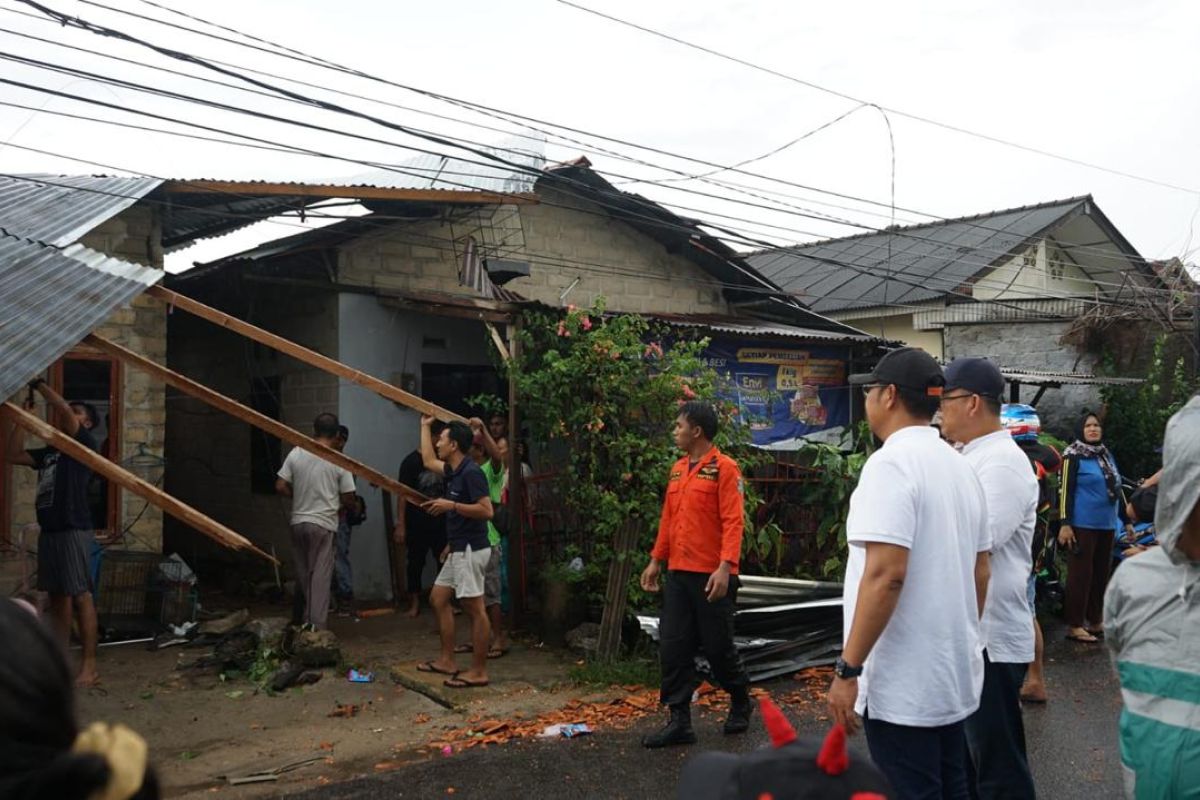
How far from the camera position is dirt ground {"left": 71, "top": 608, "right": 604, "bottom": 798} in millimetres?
5566

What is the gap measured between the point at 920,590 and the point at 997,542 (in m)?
1.11

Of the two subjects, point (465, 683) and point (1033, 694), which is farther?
point (465, 683)

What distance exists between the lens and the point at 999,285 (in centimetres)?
1834

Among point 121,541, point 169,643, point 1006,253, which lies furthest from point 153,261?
point 1006,253

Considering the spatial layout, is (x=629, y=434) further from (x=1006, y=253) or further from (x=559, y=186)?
(x=1006, y=253)

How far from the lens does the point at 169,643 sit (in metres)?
8.25

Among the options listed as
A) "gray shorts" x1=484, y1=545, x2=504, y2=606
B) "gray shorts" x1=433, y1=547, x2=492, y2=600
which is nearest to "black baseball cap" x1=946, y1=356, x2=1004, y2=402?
"gray shorts" x1=433, y1=547, x2=492, y2=600

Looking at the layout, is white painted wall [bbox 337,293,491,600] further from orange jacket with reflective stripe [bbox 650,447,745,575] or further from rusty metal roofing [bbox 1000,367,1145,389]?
rusty metal roofing [bbox 1000,367,1145,389]

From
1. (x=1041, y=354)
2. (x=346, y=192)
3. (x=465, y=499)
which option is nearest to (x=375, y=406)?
(x=346, y=192)

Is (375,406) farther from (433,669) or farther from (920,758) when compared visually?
(920,758)

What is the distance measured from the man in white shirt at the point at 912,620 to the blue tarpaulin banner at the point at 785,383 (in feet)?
23.9

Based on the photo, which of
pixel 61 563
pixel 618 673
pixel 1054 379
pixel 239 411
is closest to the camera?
pixel 239 411

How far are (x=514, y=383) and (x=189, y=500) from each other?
250 inches

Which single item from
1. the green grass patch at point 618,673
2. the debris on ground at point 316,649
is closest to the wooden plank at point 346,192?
the debris on ground at point 316,649
